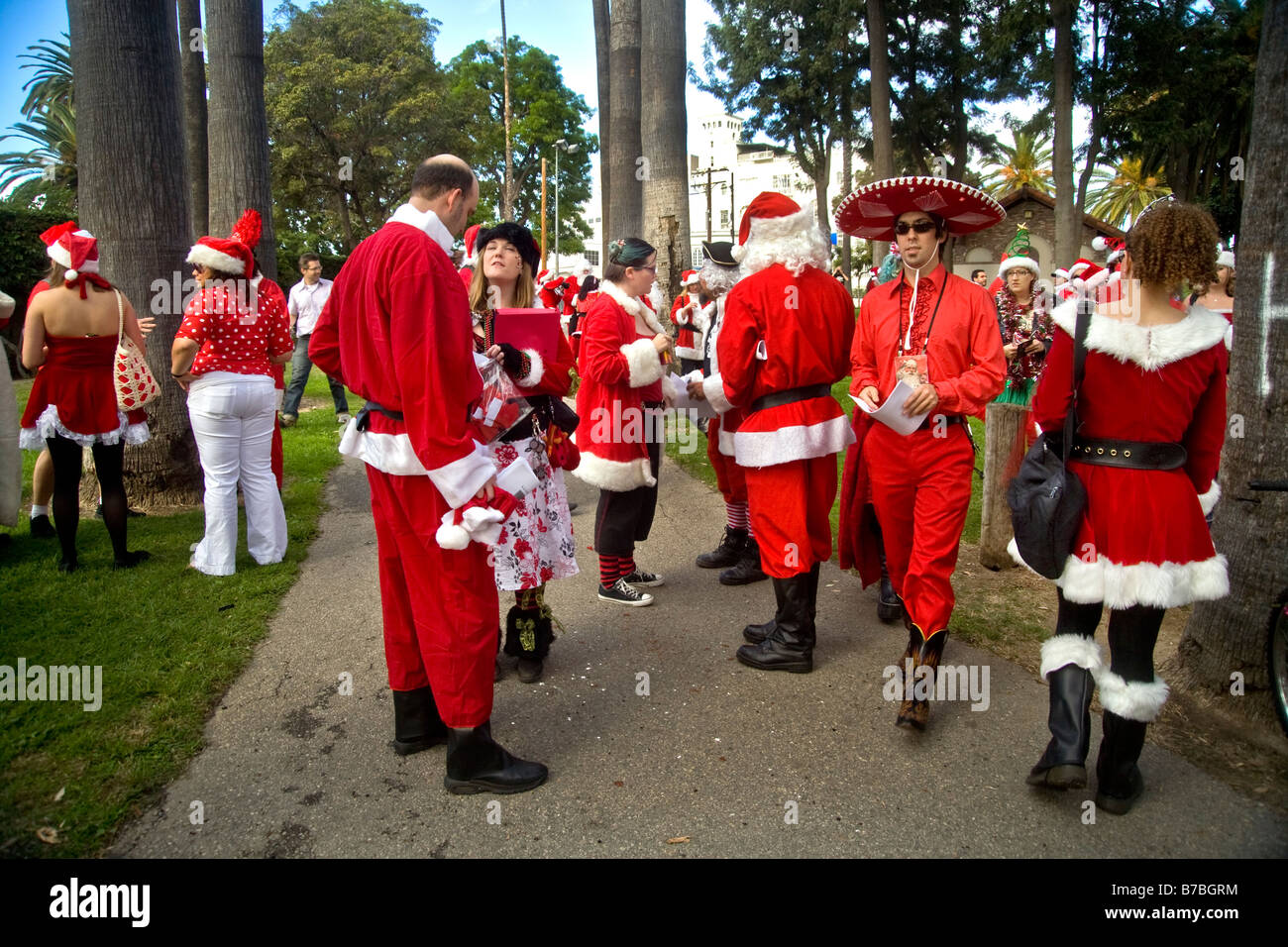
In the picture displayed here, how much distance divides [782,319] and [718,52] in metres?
28.1

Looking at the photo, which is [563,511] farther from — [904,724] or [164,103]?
[164,103]

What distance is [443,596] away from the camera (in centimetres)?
292

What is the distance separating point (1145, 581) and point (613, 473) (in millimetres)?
2816

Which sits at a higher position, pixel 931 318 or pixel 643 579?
pixel 931 318

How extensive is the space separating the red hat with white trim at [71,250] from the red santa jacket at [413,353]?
337 centimetres

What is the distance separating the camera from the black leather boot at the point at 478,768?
9.96 feet

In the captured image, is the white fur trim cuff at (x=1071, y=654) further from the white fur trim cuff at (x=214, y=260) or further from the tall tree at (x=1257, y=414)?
the white fur trim cuff at (x=214, y=260)

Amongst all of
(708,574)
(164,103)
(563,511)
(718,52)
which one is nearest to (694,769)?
(563,511)

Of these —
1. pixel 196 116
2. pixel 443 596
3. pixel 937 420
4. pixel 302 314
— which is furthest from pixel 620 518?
pixel 196 116

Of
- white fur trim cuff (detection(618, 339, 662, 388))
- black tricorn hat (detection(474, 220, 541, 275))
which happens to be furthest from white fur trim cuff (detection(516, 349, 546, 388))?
white fur trim cuff (detection(618, 339, 662, 388))

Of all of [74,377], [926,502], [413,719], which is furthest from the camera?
[74,377]

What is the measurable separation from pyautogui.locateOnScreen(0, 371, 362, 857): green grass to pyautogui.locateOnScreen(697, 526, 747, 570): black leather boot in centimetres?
280

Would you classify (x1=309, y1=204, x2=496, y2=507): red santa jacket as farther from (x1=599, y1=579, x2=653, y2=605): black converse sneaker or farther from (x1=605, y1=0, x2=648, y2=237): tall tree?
(x1=605, y1=0, x2=648, y2=237): tall tree

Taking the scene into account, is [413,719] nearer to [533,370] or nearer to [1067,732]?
[533,370]
